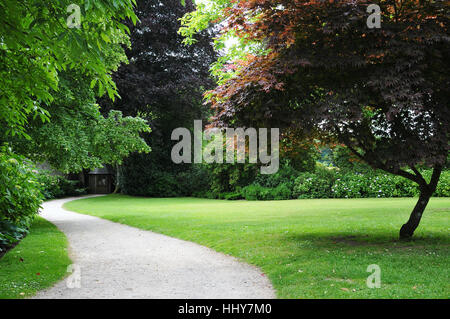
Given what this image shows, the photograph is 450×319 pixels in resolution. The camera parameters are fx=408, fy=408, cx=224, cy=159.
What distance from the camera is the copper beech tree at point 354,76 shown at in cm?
717

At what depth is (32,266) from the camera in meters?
7.31

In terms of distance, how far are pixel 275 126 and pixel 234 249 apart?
117 inches

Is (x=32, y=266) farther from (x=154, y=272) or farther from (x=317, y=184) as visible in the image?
(x=317, y=184)

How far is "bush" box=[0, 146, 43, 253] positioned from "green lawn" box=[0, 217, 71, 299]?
1.25ft

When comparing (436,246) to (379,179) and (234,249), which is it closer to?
(234,249)

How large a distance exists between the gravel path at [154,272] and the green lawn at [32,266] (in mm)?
253

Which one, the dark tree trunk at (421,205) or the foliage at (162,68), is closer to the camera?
the dark tree trunk at (421,205)

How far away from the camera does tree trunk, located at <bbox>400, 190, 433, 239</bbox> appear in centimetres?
909

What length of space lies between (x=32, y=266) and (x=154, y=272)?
2234 millimetres

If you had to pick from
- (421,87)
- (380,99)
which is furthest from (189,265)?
(421,87)

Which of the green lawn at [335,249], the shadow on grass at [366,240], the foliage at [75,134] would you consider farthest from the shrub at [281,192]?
the shadow on grass at [366,240]
